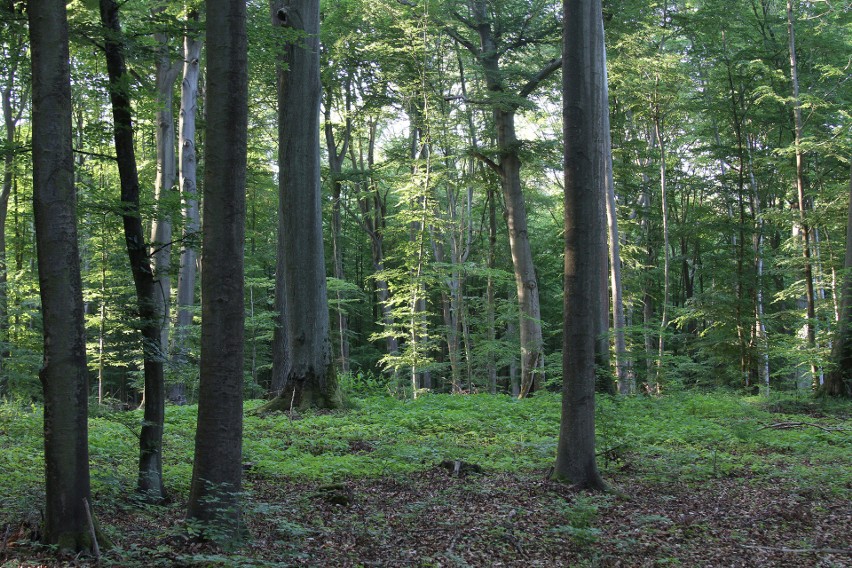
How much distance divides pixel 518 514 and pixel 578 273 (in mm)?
2503

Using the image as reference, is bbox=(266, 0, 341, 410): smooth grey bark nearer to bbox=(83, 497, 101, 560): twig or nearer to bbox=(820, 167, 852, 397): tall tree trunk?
bbox=(83, 497, 101, 560): twig

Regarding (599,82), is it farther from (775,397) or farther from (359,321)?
(359,321)

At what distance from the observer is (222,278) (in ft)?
15.0

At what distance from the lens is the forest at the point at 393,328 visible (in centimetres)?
455

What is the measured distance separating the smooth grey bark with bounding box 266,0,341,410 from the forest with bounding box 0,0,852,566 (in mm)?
48

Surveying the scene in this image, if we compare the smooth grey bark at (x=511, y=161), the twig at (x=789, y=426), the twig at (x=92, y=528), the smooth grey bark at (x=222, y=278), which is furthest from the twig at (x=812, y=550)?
the smooth grey bark at (x=511, y=161)

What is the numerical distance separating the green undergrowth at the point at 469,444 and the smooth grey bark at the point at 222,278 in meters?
1.09

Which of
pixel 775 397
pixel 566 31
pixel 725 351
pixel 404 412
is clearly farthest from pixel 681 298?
pixel 566 31

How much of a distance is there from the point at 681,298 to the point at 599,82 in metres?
20.9

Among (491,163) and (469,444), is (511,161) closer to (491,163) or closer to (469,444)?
(491,163)

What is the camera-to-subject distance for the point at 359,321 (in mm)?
33906

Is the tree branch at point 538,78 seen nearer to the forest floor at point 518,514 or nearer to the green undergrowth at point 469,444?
the green undergrowth at point 469,444

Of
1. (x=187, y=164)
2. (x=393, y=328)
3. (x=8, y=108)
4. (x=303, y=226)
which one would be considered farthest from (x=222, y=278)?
(x=8, y=108)

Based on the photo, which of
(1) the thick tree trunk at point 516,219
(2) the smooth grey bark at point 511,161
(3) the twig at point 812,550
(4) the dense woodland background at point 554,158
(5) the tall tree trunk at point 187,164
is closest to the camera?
Result: (3) the twig at point 812,550
